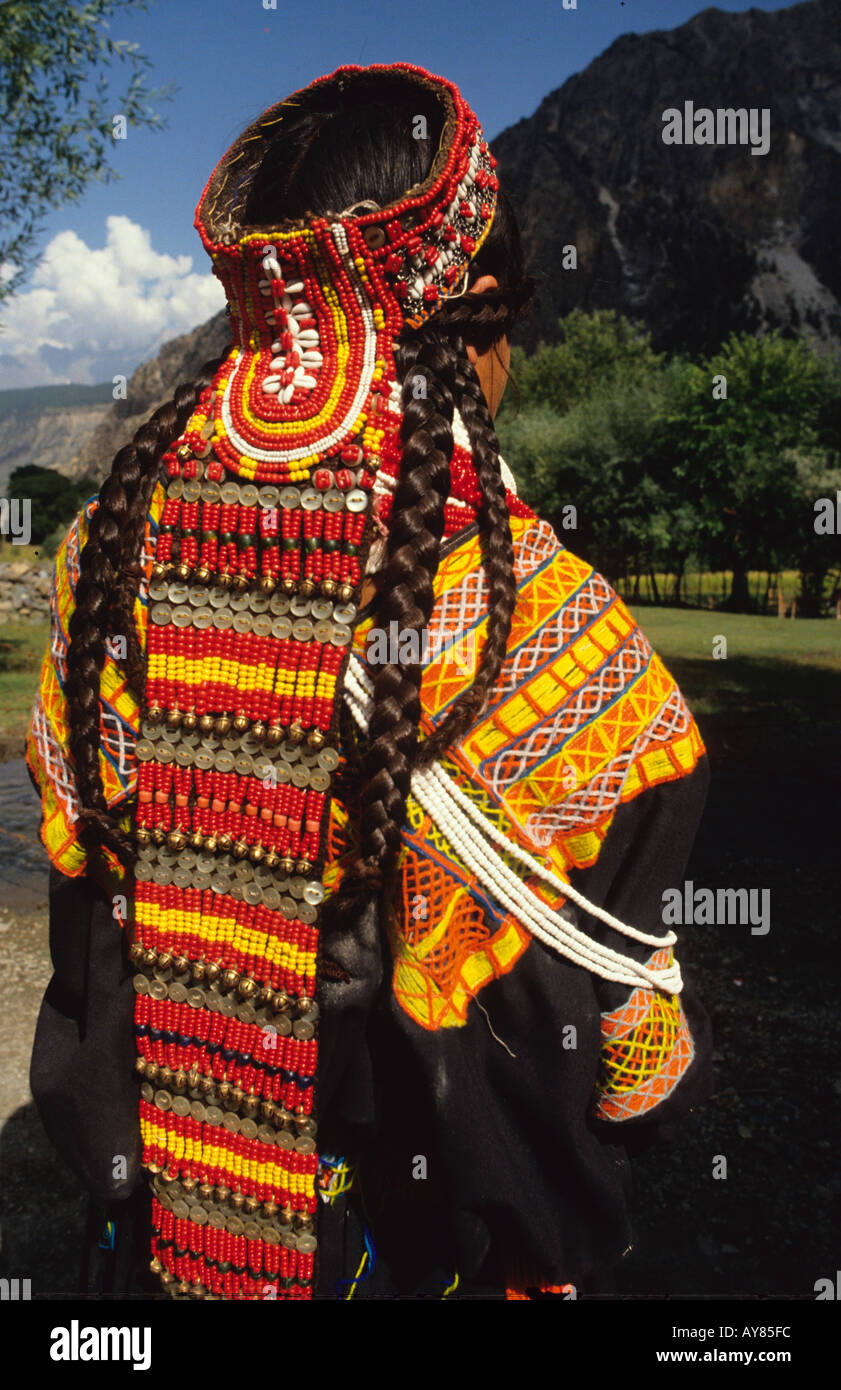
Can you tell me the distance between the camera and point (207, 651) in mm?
1390

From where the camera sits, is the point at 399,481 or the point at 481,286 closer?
the point at 399,481

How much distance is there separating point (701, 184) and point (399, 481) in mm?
69588

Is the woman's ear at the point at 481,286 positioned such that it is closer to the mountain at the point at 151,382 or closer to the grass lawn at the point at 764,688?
the grass lawn at the point at 764,688

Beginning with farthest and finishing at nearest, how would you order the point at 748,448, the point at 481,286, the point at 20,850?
the point at 748,448
the point at 20,850
the point at 481,286

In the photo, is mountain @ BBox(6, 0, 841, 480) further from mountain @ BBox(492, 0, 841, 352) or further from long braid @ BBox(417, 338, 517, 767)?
long braid @ BBox(417, 338, 517, 767)

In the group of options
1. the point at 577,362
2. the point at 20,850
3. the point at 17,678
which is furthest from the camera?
the point at 577,362

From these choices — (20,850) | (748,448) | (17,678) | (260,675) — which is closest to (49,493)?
(748,448)

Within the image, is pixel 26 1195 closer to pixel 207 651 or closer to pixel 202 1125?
pixel 202 1125

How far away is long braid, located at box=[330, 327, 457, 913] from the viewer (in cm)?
128

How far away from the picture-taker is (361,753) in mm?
1406

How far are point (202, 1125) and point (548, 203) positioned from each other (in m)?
80.2

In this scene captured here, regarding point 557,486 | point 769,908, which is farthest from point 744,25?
point 769,908

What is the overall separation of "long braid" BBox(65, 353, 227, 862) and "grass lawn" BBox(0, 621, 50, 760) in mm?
8179

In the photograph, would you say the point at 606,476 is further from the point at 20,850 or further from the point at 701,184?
the point at 701,184
